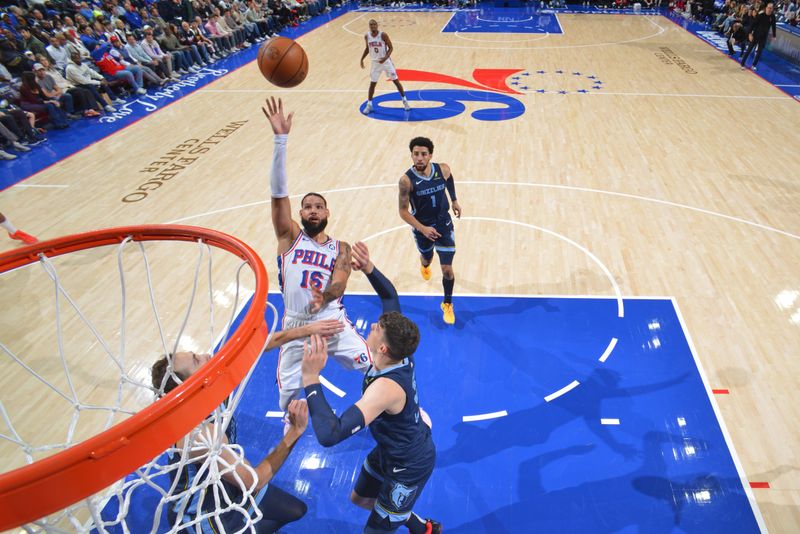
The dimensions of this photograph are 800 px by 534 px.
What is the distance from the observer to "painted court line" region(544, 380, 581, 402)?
476cm

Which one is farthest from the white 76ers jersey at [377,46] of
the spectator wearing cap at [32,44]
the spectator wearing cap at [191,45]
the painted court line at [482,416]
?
the painted court line at [482,416]

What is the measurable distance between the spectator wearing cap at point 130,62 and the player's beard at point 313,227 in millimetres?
12239

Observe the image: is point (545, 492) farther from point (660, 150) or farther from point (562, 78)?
point (562, 78)

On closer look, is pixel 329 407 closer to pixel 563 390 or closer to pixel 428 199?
pixel 563 390

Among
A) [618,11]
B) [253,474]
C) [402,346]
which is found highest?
[402,346]

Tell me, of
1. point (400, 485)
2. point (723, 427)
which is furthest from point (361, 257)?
point (723, 427)

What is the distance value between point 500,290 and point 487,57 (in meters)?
11.9

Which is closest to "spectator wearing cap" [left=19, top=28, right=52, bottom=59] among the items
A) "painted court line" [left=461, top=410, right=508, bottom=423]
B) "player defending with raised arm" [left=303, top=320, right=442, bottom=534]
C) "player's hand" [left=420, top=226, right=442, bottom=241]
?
"player's hand" [left=420, top=226, right=442, bottom=241]

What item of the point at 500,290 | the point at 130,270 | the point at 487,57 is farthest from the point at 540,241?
the point at 487,57

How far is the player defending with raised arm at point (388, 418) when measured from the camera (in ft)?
9.02

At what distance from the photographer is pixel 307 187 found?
8.58m

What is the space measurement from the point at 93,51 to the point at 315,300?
13.0 meters

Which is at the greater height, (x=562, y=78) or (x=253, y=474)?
(x=253, y=474)

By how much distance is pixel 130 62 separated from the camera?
1392 centimetres
